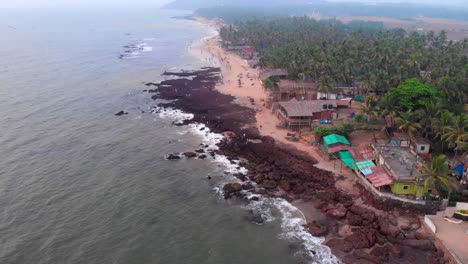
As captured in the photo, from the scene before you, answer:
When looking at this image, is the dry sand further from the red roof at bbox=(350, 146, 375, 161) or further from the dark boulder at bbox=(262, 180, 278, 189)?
the dark boulder at bbox=(262, 180, 278, 189)

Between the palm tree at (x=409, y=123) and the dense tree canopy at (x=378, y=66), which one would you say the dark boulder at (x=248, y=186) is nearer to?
the palm tree at (x=409, y=123)

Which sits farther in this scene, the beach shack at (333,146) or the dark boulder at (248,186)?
the beach shack at (333,146)

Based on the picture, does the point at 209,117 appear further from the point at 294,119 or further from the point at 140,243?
the point at 140,243

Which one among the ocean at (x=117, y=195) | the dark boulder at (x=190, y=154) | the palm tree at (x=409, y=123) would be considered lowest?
the ocean at (x=117, y=195)

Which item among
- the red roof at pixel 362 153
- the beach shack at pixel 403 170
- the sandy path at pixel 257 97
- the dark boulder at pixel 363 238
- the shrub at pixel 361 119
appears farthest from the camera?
the shrub at pixel 361 119

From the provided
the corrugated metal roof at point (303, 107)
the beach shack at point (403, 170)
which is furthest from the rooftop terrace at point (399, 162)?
the corrugated metal roof at point (303, 107)

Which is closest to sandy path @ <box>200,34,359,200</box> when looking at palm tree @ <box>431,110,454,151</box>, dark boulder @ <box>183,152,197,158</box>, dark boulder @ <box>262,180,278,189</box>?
dark boulder @ <box>262,180,278,189</box>
